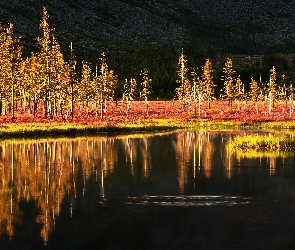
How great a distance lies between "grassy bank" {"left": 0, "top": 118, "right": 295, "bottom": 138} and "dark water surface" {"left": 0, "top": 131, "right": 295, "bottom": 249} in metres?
18.6

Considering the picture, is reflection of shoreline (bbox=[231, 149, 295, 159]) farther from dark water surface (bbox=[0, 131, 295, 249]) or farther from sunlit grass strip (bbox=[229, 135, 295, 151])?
sunlit grass strip (bbox=[229, 135, 295, 151])

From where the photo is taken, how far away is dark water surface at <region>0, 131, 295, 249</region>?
20984mm

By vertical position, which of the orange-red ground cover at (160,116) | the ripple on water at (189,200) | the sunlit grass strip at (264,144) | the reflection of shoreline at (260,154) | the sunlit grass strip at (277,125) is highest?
the orange-red ground cover at (160,116)

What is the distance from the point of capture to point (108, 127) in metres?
77.3

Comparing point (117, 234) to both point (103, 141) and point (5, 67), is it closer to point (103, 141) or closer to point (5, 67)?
point (103, 141)

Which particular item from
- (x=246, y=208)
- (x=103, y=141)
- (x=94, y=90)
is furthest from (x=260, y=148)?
(x=94, y=90)

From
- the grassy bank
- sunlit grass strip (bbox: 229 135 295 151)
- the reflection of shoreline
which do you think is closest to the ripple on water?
the reflection of shoreline

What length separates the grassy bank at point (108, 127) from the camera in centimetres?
6969

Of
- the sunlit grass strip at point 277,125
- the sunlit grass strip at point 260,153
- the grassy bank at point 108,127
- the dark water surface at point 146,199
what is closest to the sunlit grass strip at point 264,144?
the sunlit grass strip at point 260,153

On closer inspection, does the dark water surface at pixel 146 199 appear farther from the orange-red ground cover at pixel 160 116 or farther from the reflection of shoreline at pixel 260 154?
the orange-red ground cover at pixel 160 116

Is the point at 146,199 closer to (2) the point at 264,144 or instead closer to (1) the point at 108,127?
(2) the point at 264,144

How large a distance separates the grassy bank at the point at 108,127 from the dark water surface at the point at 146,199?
60.9ft

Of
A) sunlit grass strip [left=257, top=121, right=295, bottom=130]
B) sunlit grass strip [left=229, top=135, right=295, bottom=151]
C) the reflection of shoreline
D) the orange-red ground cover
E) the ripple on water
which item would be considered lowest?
the ripple on water

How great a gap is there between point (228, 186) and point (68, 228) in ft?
40.4
